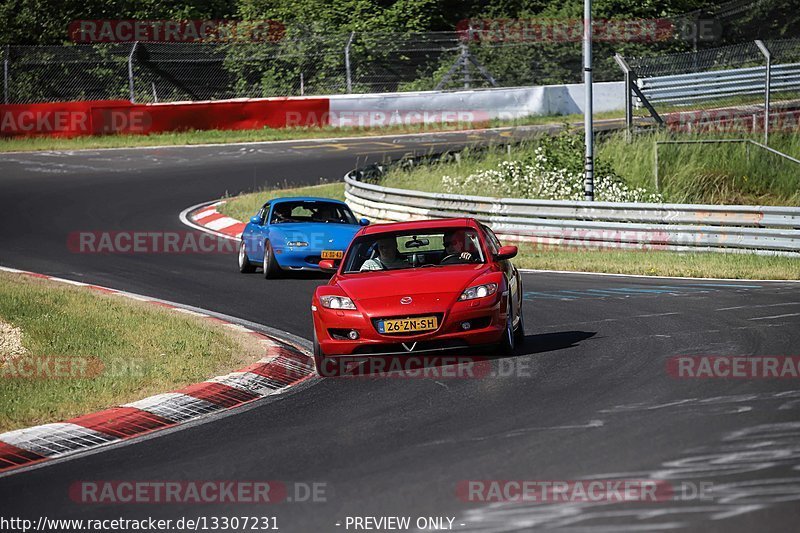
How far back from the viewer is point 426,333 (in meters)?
10.5

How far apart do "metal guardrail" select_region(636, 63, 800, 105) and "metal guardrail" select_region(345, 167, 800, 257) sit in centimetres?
926

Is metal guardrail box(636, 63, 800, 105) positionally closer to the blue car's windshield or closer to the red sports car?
the blue car's windshield

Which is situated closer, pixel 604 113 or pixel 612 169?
pixel 612 169

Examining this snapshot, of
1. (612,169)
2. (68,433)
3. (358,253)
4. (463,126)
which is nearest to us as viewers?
(68,433)

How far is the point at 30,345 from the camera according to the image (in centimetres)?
1214

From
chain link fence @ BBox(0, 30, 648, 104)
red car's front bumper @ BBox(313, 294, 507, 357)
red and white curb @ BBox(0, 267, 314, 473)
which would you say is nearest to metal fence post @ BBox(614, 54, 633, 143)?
chain link fence @ BBox(0, 30, 648, 104)

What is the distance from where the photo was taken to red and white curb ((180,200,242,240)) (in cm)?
2494

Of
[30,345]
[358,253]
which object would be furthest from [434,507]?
[30,345]

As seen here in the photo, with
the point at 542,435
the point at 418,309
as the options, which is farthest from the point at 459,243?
the point at 542,435

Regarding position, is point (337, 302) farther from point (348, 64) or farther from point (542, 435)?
point (348, 64)

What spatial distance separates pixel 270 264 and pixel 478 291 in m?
8.14

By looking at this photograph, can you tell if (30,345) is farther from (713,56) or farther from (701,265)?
(713,56)

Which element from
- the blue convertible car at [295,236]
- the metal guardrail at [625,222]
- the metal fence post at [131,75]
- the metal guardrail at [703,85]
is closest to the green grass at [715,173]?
the metal guardrail at [703,85]

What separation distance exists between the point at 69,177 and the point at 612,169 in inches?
566
